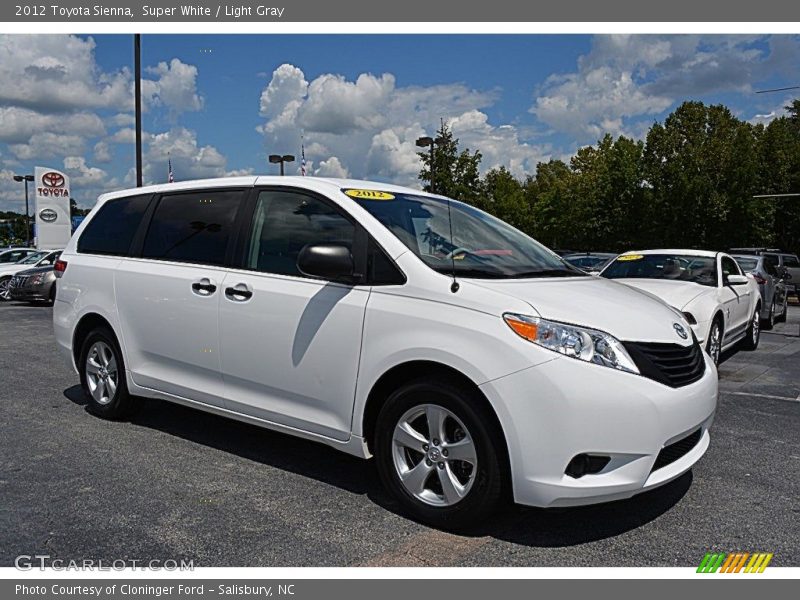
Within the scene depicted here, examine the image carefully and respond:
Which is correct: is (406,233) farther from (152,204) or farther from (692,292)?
(692,292)

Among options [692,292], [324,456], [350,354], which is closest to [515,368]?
[350,354]

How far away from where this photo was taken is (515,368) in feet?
10.9

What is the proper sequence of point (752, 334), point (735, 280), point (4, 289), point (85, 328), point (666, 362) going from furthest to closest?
1. point (4, 289)
2. point (752, 334)
3. point (735, 280)
4. point (85, 328)
5. point (666, 362)

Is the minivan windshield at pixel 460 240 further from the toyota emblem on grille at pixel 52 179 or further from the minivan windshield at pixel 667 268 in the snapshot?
the toyota emblem on grille at pixel 52 179

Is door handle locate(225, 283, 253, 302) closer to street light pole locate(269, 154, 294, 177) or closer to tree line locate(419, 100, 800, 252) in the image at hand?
street light pole locate(269, 154, 294, 177)

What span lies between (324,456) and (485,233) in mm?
1832

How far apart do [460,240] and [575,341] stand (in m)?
1.12

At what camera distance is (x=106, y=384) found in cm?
568

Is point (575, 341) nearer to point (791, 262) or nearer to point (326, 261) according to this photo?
point (326, 261)

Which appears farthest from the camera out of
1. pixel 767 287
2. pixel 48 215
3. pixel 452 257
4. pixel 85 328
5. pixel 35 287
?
pixel 48 215

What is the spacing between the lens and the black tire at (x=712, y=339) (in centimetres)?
796

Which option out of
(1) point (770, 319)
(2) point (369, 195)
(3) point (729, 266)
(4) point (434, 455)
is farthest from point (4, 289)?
(4) point (434, 455)

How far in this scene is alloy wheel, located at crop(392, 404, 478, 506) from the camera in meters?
3.54

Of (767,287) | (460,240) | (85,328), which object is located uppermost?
(460,240)
